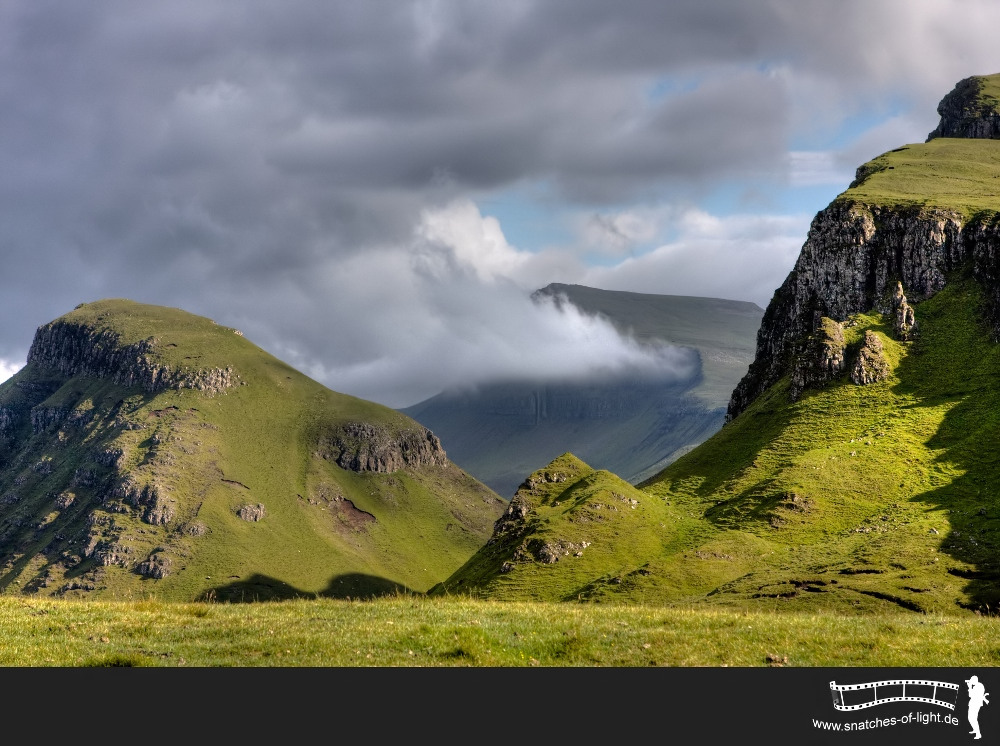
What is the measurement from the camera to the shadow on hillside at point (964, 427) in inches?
3578

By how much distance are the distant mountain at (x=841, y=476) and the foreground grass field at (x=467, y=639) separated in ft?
140

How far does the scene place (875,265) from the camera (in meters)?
166

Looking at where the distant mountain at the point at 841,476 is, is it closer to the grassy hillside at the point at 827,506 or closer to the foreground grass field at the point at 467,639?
the grassy hillside at the point at 827,506

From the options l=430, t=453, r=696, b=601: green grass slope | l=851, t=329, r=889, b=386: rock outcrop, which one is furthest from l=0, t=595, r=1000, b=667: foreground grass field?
l=851, t=329, r=889, b=386: rock outcrop

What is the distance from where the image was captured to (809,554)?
101 meters

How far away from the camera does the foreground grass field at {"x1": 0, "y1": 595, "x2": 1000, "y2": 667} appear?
973 inches

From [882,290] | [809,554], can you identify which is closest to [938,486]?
[809,554]

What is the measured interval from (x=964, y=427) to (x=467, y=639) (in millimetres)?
115208

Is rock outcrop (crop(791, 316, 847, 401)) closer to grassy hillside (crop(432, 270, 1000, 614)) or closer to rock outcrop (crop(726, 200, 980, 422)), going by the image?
grassy hillside (crop(432, 270, 1000, 614))

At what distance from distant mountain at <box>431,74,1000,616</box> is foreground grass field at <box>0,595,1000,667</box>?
42671mm

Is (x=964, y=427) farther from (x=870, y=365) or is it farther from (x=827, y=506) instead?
(x=827, y=506)

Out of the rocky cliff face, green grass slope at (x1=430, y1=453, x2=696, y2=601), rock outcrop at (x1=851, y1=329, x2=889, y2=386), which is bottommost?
green grass slope at (x1=430, y1=453, x2=696, y2=601)
